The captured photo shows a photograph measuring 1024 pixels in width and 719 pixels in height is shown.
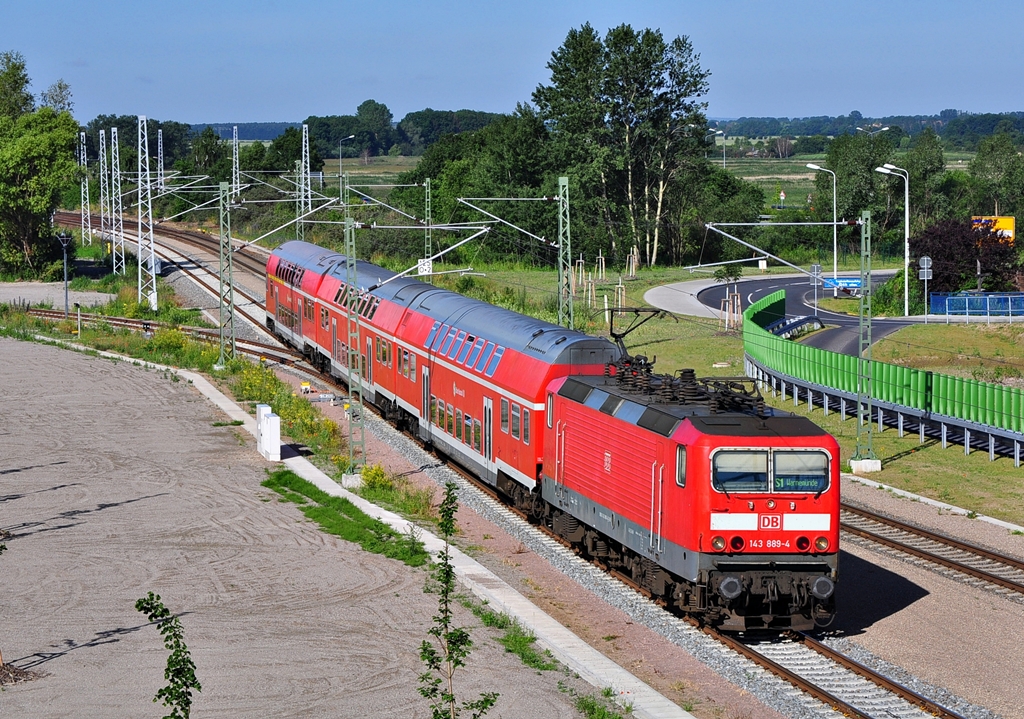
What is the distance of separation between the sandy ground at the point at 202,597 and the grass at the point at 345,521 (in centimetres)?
43

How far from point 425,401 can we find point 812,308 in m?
44.3

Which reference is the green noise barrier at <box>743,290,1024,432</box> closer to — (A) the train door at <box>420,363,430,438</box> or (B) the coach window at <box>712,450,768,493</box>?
(A) the train door at <box>420,363,430,438</box>

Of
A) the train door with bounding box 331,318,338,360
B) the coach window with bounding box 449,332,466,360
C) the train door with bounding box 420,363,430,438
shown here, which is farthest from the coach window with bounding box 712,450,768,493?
the train door with bounding box 331,318,338,360

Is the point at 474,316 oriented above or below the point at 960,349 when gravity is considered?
above

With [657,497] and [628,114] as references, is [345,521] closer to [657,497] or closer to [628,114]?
[657,497]

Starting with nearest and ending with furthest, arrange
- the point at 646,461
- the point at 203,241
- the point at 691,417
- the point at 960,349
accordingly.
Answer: the point at 691,417 < the point at 646,461 < the point at 960,349 < the point at 203,241

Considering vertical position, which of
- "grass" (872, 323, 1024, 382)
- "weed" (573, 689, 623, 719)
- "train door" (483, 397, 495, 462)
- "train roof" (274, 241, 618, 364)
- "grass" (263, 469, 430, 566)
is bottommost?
"grass" (263, 469, 430, 566)

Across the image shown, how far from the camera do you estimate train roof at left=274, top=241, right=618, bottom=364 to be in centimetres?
2611

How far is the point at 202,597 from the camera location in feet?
70.2

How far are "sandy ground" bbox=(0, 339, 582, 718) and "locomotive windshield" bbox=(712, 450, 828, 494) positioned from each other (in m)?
3.95

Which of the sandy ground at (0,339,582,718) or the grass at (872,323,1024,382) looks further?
the grass at (872,323,1024,382)

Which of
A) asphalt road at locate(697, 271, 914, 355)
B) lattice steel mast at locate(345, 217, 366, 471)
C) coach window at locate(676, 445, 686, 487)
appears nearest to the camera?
coach window at locate(676, 445, 686, 487)

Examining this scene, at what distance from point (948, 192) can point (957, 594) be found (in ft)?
331

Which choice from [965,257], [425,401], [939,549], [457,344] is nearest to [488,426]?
[457,344]
